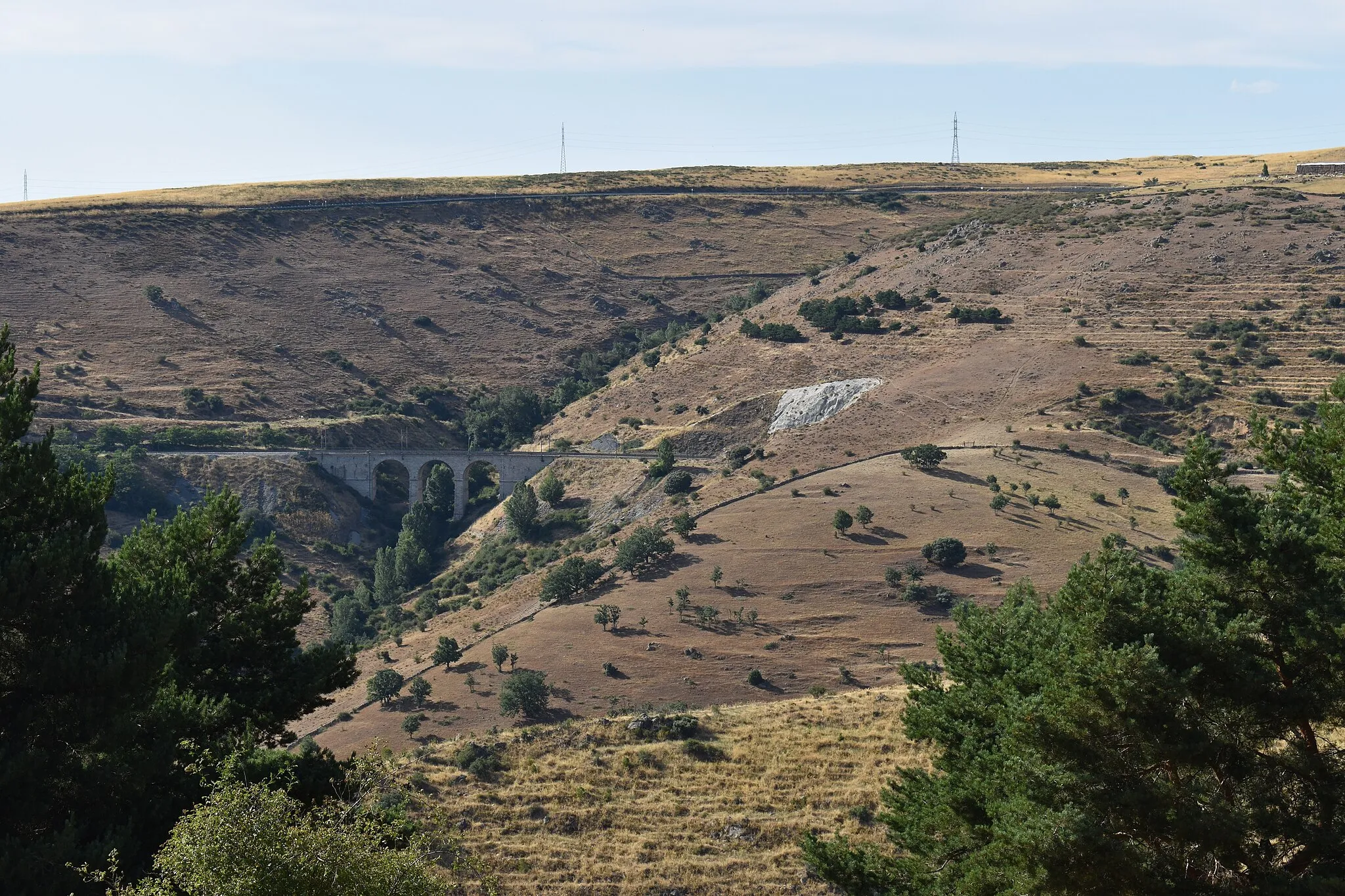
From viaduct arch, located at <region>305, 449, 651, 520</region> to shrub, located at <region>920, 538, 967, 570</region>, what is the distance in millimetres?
32804

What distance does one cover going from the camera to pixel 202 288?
12612cm

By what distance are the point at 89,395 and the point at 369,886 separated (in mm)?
97110

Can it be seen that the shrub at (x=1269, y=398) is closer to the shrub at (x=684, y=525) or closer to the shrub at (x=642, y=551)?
the shrub at (x=684, y=525)

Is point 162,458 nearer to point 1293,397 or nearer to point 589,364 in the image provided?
point 589,364

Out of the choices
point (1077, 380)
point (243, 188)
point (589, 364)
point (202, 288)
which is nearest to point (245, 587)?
point (1077, 380)

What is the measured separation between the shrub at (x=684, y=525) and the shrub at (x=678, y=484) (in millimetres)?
8939

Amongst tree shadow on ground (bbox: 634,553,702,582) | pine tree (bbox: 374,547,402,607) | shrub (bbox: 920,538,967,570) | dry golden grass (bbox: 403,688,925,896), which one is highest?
shrub (bbox: 920,538,967,570)

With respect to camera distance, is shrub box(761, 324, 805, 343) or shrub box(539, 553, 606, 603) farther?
shrub box(761, 324, 805, 343)

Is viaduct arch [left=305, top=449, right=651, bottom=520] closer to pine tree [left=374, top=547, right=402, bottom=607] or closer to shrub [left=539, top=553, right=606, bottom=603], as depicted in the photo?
pine tree [left=374, top=547, right=402, bottom=607]

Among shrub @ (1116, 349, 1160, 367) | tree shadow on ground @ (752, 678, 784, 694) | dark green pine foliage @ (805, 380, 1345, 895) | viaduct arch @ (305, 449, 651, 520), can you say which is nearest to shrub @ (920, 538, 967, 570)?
tree shadow on ground @ (752, 678, 784, 694)

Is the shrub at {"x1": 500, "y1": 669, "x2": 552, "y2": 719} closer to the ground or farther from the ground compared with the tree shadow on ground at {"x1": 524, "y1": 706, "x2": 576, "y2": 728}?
farther from the ground

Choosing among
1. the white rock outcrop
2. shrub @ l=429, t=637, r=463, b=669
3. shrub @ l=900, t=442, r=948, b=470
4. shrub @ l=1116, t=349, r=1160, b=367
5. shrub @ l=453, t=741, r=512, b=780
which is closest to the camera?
shrub @ l=453, t=741, r=512, b=780

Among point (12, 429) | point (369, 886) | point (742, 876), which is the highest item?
point (12, 429)

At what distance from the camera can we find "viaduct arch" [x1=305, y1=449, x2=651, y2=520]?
91.3 meters
